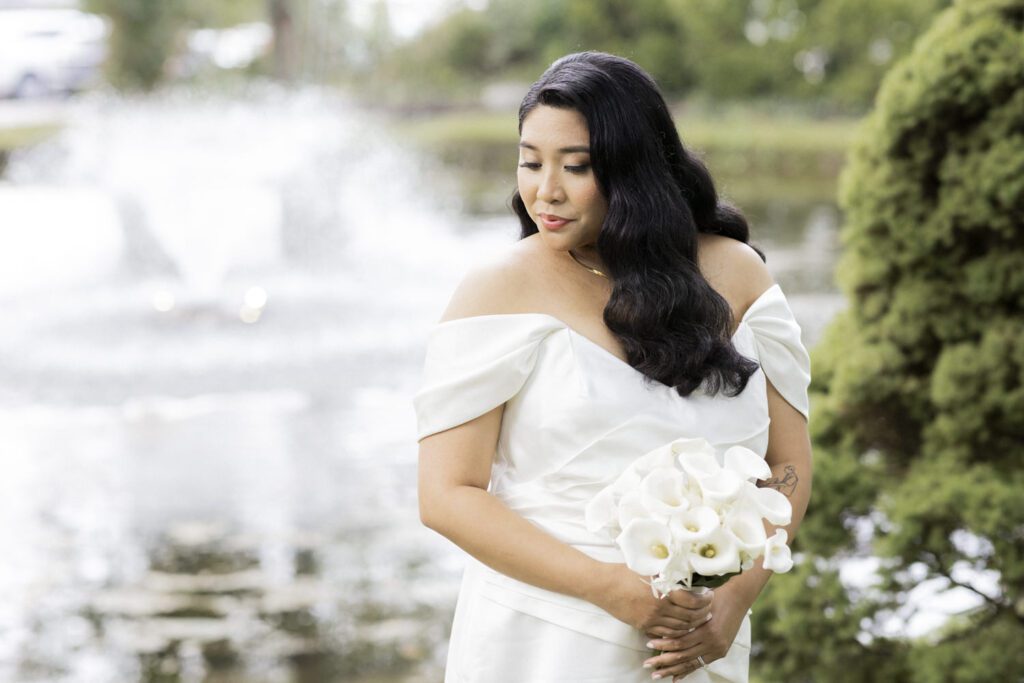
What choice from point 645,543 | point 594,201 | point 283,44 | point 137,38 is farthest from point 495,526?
point 283,44

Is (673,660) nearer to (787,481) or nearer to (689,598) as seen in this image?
(689,598)

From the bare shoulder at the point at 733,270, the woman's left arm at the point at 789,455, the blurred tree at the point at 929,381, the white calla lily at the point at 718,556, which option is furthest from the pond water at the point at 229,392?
the white calla lily at the point at 718,556

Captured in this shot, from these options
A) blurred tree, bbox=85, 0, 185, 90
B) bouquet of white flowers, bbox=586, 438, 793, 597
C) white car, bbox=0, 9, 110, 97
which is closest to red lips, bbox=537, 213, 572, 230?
bouquet of white flowers, bbox=586, 438, 793, 597

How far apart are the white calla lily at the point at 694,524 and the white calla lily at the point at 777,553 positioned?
0.08 m

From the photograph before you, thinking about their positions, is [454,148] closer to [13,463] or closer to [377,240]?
[377,240]

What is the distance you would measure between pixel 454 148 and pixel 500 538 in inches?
746

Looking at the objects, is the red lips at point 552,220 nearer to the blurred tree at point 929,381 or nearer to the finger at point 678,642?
the finger at point 678,642

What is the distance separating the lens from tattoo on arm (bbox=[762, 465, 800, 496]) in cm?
206

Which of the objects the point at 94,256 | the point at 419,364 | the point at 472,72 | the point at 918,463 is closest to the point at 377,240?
the point at 94,256

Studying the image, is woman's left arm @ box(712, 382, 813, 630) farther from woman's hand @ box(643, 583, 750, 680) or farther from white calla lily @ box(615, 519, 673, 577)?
white calla lily @ box(615, 519, 673, 577)

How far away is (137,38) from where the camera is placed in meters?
24.8

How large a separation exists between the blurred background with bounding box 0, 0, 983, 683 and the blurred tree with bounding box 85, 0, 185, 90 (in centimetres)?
6

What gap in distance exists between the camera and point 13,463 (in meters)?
6.60

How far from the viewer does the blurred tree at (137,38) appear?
24.5 meters
